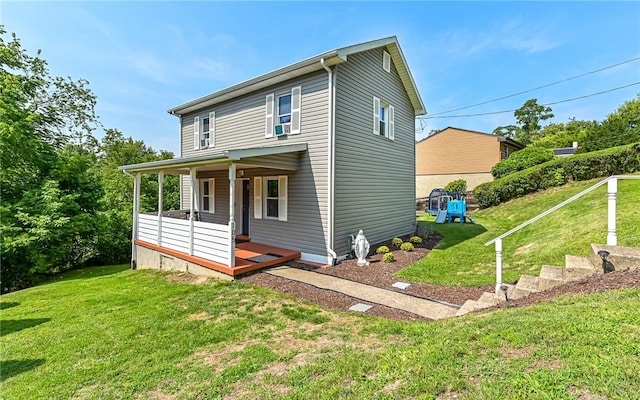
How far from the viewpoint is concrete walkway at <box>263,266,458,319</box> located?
16.4 ft

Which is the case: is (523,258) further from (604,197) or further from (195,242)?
(195,242)

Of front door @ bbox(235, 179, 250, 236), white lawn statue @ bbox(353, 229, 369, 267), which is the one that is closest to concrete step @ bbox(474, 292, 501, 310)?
white lawn statue @ bbox(353, 229, 369, 267)

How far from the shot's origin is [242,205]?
11234 mm

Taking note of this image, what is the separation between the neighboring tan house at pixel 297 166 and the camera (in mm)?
8102

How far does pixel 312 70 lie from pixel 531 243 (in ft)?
27.8

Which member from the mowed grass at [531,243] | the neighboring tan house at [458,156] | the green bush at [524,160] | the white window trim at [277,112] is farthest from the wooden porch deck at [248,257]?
the neighboring tan house at [458,156]

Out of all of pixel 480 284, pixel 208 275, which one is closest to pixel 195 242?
pixel 208 275

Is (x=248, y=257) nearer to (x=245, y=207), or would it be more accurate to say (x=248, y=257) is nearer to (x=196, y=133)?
(x=245, y=207)

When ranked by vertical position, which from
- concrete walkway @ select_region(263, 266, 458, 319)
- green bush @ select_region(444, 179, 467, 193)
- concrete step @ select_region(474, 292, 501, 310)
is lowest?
concrete walkway @ select_region(263, 266, 458, 319)

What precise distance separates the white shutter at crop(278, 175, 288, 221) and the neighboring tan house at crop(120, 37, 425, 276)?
1.3 inches

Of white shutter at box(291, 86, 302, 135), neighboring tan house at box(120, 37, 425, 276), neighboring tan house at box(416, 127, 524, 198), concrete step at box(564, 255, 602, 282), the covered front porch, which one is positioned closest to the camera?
concrete step at box(564, 255, 602, 282)

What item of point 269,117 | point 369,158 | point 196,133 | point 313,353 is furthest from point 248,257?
point 196,133

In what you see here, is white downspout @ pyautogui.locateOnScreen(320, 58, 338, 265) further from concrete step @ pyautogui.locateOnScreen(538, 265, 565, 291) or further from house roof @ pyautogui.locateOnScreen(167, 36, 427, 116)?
concrete step @ pyautogui.locateOnScreen(538, 265, 565, 291)

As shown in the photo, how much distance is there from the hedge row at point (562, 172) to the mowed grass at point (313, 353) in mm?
15928
